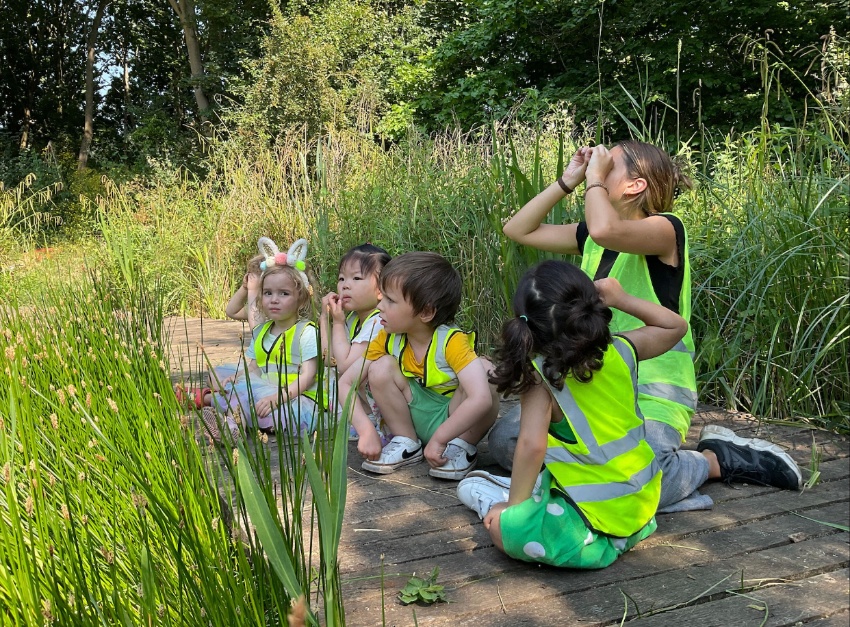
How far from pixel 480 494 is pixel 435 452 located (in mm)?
413

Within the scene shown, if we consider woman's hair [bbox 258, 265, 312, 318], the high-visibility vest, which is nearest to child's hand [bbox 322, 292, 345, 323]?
woman's hair [bbox 258, 265, 312, 318]

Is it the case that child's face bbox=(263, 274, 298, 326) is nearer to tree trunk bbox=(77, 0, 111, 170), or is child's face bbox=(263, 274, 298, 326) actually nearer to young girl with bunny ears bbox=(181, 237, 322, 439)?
young girl with bunny ears bbox=(181, 237, 322, 439)

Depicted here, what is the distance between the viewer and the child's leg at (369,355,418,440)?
9.51 ft

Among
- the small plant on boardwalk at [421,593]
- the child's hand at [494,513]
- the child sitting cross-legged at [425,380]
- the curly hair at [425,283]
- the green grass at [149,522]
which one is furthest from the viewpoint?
the curly hair at [425,283]

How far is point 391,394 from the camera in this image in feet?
9.50

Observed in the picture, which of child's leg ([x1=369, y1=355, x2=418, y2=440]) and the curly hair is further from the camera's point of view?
child's leg ([x1=369, y1=355, x2=418, y2=440])

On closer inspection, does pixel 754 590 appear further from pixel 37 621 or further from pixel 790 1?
pixel 790 1

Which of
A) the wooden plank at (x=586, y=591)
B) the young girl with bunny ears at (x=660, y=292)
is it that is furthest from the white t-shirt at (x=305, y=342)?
the wooden plank at (x=586, y=591)

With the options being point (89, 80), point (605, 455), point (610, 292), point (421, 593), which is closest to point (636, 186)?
point (610, 292)

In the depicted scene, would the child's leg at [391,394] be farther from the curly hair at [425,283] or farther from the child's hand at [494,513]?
the child's hand at [494,513]

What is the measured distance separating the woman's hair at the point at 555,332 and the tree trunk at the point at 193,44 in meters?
18.7

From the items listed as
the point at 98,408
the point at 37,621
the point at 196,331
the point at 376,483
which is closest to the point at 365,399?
the point at 376,483

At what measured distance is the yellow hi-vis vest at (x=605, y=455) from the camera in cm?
193

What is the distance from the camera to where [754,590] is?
1714 millimetres
